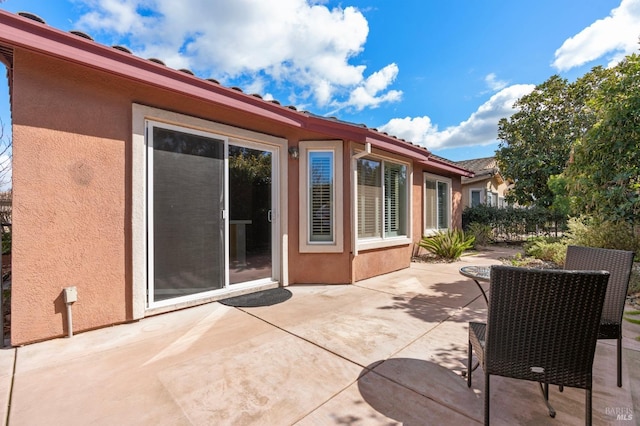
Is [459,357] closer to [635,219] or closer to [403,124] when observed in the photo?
[635,219]

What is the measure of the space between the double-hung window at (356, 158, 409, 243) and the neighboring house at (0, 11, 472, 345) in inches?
1.9

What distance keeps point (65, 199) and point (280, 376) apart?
324cm

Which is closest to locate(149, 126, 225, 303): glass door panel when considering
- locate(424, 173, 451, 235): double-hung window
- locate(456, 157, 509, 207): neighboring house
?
Answer: locate(424, 173, 451, 235): double-hung window

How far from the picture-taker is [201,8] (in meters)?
5.12

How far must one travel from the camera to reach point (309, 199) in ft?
18.2

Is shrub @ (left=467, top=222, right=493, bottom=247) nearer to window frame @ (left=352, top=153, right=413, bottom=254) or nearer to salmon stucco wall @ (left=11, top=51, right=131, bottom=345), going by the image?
window frame @ (left=352, top=153, right=413, bottom=254)

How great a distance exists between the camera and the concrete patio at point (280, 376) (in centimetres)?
194

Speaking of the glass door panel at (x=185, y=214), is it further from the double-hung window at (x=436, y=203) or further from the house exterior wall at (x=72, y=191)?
the double-hung window at (x=436, y=203)

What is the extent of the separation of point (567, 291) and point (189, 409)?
8.80 ft

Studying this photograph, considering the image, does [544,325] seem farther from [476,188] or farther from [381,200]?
[476,188]

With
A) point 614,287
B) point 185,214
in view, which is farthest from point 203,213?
point 614,287

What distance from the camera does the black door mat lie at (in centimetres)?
434

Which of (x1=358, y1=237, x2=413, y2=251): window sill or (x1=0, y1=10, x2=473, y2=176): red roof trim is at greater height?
(x1=0, y1=10, x2=473, y2=176): red roof trim

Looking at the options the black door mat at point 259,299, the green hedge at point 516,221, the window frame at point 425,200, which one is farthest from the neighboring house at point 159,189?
the green hedge at point 516,221
